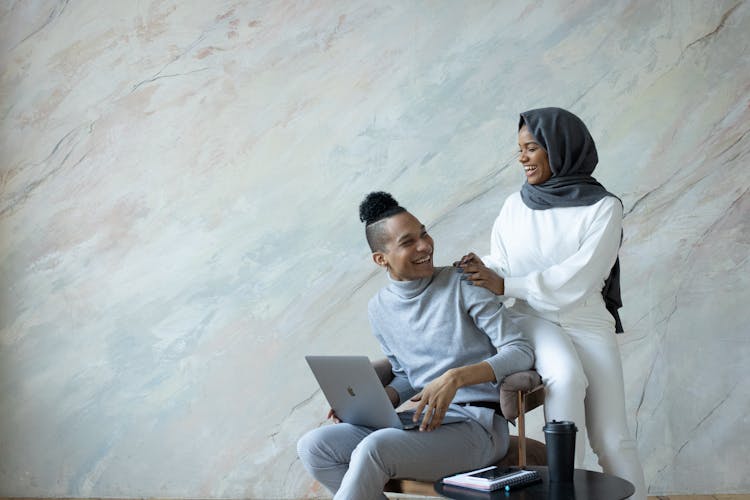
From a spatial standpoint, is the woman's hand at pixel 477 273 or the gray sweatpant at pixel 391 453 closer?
the gray sweatpant at pixel 391 453

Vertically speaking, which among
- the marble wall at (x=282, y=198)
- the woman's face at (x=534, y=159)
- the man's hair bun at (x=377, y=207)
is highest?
the man's hair bun at (x=377, y=207)

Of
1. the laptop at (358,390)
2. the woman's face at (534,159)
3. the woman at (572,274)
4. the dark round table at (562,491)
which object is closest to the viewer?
the dark round table at (562,491)

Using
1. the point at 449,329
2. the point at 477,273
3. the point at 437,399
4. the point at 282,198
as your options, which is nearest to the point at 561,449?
the point at 437,399

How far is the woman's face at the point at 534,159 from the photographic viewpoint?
2.45m

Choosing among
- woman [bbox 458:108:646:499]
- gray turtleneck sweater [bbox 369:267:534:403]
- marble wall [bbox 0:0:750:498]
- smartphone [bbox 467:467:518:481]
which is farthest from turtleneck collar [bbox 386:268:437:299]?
marble wall [bbox 0:0:750:498]

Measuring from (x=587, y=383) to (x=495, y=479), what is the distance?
0.63 meters

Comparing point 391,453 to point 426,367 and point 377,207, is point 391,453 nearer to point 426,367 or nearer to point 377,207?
point 426,367

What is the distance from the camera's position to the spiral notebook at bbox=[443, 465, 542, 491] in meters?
1.77

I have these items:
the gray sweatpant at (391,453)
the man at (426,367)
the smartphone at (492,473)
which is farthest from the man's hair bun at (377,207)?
the smartphone at (492,473)

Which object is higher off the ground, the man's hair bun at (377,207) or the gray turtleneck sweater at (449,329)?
the man's hair bun at (377,207)

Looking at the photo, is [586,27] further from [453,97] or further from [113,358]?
[113,358]

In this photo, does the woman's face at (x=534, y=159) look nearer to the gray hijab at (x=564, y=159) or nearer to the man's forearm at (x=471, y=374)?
the gray hijab at (x=564, y=159)

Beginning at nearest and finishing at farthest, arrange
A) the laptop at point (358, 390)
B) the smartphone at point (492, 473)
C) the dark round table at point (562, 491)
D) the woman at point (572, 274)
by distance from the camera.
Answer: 1. the dark round table at point (562, 491)
2. the smartphone at point (492, 473)
3. the laptop at point (358, 390)
4. the woman at point (572, 274)

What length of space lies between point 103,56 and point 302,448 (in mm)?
2577
